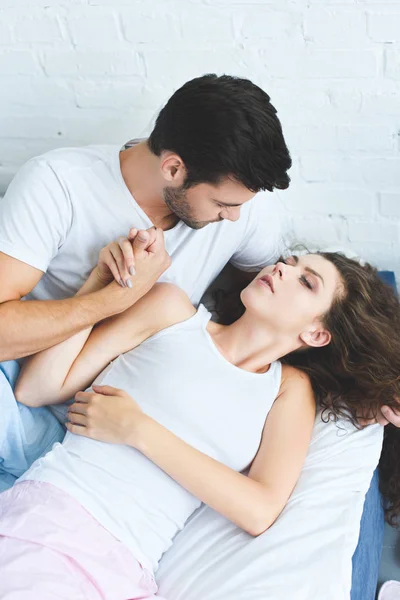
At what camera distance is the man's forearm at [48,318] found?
1574mm

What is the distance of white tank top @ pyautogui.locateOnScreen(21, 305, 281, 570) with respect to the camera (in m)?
1.49

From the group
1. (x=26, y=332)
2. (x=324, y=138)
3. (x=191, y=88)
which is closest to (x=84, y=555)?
(x=26, y=332)

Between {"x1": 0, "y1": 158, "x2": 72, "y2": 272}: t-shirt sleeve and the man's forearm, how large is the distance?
104mm

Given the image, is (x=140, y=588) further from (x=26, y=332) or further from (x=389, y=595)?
(x=389, y=595)

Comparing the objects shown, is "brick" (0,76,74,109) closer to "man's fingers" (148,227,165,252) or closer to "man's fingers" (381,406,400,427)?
"man's fingers" (148,227,165,252)

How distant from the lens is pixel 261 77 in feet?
6.28

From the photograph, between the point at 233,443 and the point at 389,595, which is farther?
the point at 389,595

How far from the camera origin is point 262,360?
1.72m

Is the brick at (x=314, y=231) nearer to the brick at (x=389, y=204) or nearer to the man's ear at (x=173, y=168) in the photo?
the brick at (x=389, y=204)

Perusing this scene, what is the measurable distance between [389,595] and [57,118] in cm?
159

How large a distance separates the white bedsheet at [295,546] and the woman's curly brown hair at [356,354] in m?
0.10

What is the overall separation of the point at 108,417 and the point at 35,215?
0.47m

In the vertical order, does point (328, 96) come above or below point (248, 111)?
below

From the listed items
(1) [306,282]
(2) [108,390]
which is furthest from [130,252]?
(1) [306,282]
